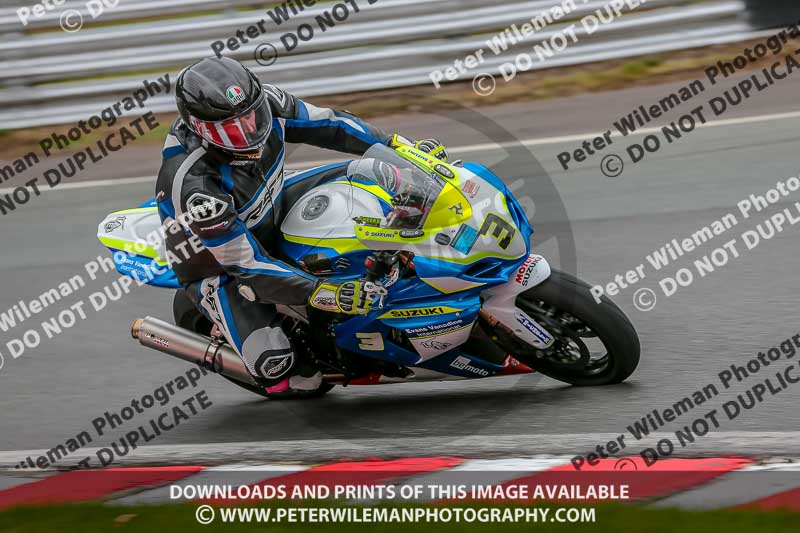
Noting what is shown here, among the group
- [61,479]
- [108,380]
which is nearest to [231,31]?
[108,380]

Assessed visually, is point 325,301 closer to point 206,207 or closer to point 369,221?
point 369,221

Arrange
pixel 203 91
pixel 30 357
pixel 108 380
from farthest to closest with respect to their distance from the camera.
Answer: pixel 30 357 → pixel 108 380 → pixel 203 91

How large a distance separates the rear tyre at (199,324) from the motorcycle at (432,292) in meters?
0.29

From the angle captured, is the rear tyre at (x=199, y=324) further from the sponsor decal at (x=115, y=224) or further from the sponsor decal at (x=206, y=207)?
the sponsor decal at (x=206, y=207)

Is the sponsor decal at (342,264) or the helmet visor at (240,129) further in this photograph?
the sponsor decal at (342,264)

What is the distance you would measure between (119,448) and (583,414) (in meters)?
2.32

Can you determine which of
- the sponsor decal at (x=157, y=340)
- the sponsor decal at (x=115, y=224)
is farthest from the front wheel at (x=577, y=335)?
the sponsor decal at (x=115, y=224)

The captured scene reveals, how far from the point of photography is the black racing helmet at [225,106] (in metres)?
4.60

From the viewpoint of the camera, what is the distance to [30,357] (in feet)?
21.8

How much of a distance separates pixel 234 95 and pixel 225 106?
63 millimetres

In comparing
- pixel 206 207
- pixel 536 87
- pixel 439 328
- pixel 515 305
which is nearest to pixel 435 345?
pixel 439 328

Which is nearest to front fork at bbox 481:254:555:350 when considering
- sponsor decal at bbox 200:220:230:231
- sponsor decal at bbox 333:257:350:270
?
sponsor decal at bbox 333:257:350:270

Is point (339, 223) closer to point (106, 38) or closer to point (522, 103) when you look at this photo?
point (522, 103)

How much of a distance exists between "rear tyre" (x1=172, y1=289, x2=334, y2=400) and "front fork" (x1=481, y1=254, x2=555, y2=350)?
4.04ft
